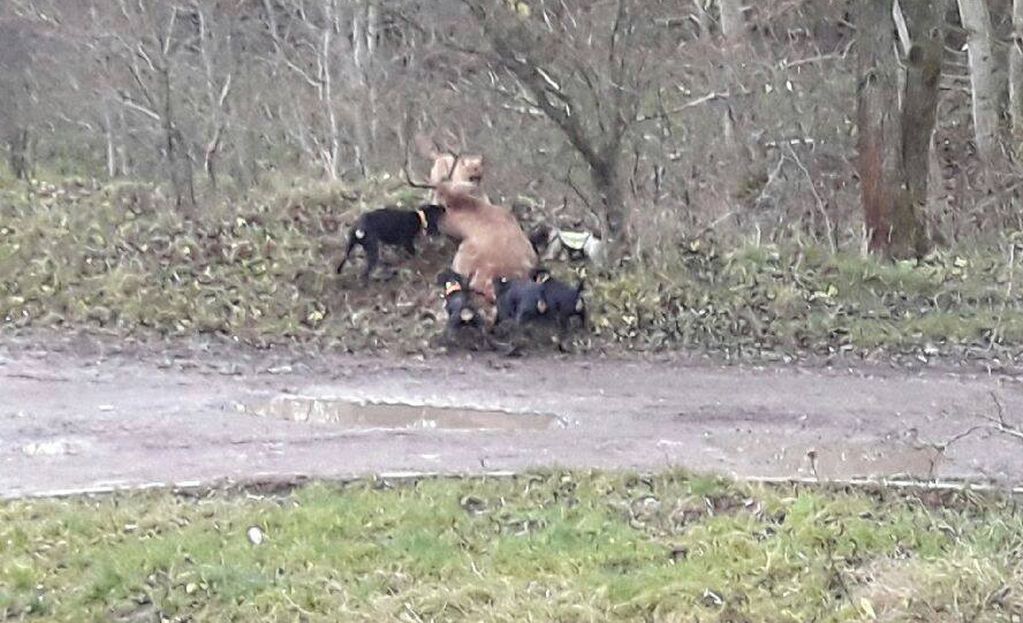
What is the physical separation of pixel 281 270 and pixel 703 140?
7841 mm

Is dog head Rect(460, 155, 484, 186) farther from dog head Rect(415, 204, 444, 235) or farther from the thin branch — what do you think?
the thin branch

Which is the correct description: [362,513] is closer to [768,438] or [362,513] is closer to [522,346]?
[768,438]

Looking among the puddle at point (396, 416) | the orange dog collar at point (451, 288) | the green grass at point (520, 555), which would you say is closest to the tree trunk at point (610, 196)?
the orange dog collar at point (451, 288)

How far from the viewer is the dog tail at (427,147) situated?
15750mm

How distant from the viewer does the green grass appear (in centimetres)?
600

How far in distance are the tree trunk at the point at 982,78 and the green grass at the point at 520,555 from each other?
40.4 feet

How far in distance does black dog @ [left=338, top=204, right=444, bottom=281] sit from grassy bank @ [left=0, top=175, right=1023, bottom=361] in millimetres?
276

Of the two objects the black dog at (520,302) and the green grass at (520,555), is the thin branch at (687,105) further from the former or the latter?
the green grass at (520,555)

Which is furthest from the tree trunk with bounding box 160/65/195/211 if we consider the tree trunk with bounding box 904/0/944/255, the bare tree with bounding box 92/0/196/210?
the tree trunk with bounding box 904/0/944/255

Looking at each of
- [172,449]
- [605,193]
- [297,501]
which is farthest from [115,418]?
[605,193]

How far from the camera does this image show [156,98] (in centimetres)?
1927

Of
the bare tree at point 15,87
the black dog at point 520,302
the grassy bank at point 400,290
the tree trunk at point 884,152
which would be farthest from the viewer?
the bare tree at point 15,87

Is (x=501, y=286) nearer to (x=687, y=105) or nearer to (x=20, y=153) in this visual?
(x=687, y=105)

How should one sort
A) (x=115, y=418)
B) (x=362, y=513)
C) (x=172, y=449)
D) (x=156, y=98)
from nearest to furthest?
(x=362, y=513)
(x=172, y=449)
(x=115, y=418)
(x=156, y=98)
